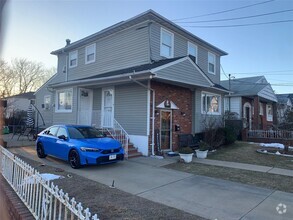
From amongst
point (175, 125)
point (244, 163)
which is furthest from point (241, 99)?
point (244, 163)

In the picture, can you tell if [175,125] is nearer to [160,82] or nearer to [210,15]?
[160,82]

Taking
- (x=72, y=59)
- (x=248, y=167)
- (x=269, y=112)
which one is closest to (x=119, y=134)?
(x=248, y=167)

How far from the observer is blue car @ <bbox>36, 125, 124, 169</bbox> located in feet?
27.3

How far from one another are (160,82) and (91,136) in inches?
185

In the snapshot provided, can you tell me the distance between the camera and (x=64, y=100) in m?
16.7

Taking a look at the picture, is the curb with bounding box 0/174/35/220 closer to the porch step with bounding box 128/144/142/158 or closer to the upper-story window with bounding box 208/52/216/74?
the porch step with bounding box 128/144/142/158

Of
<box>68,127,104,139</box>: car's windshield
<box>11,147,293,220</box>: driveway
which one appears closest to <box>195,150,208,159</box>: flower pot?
<box>11,147,293,220</box>: driveway

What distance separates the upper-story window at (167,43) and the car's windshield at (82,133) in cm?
614

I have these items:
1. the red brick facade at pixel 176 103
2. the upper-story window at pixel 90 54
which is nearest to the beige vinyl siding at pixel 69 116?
the upper-story window at pixel 90 54

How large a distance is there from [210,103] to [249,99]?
946 cm

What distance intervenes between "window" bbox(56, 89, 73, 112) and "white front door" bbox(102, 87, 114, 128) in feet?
9.68

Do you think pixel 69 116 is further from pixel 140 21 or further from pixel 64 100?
pixel 140 21

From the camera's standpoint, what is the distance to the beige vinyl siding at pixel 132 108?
38.3 ft

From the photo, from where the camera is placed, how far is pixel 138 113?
11.9 m
